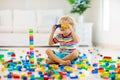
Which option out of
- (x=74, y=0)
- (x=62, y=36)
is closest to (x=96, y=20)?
(x=74, y=0)

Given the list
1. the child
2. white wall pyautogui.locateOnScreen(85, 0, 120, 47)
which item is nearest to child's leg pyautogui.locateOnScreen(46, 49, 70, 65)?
the child

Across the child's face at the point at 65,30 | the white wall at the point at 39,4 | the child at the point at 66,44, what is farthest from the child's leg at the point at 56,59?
the white wall at the point at 39,4

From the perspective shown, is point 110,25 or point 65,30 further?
point 110,25

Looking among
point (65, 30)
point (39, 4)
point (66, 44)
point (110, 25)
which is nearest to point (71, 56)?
point (66, 44)

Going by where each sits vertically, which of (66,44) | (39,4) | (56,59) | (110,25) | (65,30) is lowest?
(56,59)

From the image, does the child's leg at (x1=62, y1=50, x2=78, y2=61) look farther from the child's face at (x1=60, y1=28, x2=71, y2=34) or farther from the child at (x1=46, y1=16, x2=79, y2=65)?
the child's face at (x1=60, y1=28, x2=71, y2=34)

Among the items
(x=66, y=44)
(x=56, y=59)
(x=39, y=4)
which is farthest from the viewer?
(x=39, y=4)

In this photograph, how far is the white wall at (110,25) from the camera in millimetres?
5625

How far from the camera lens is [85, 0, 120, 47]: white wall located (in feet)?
18.5

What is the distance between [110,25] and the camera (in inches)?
230

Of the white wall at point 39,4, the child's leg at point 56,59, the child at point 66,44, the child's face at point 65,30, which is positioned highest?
the white wall at point 39,4

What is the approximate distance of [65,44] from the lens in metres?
3.09

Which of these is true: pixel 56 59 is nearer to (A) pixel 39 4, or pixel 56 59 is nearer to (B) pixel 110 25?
(B) pixel 110 25

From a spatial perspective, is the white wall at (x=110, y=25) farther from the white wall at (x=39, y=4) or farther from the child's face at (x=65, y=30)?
the child's face at (x=65, y=30)
